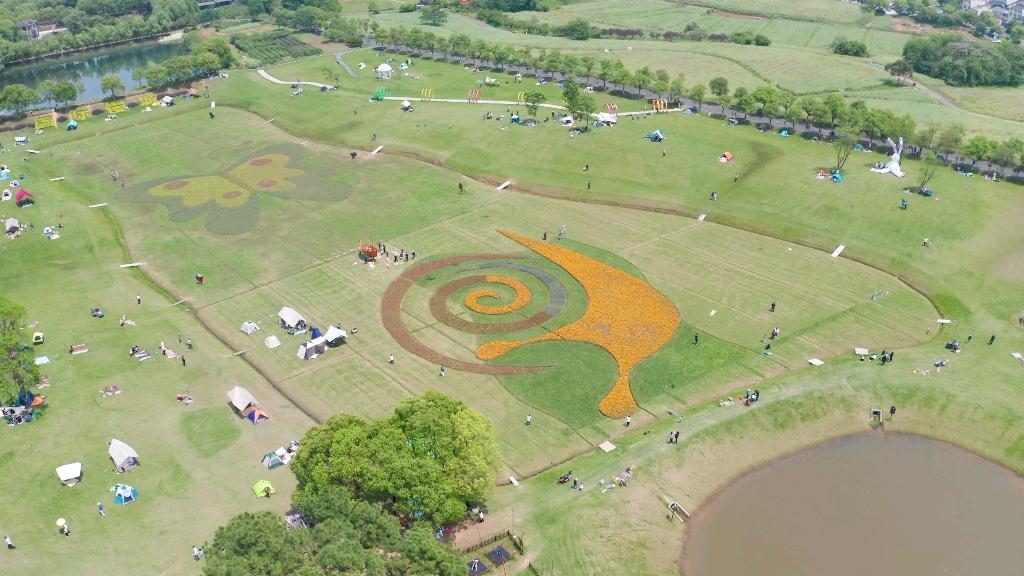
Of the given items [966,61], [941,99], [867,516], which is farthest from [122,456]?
[966,61]

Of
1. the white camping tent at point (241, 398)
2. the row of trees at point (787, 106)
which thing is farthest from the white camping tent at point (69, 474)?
the row of trees at point (787, 106)

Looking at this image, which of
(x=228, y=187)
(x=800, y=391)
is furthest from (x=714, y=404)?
(x=228, y=187)

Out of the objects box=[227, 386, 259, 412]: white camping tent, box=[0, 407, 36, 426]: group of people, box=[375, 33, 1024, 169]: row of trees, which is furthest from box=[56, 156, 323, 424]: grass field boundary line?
box=[375, 33, 1024, 169]: row of trees

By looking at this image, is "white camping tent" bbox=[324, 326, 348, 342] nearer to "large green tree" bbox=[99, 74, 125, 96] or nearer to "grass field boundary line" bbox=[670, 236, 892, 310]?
"grass field boundary line" bbox=[670, 236, 892, 310]

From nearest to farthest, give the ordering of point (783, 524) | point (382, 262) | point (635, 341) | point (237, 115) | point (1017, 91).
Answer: point (783, 524), point (635, 341), point (382, 262), point (237, 115), point (1017, 91)

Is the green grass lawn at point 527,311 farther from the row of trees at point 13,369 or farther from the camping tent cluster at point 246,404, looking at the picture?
the row of trees at point 13,369

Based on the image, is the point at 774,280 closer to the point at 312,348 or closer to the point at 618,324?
the point at 618,324

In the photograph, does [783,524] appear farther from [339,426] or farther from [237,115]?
[237,115]
